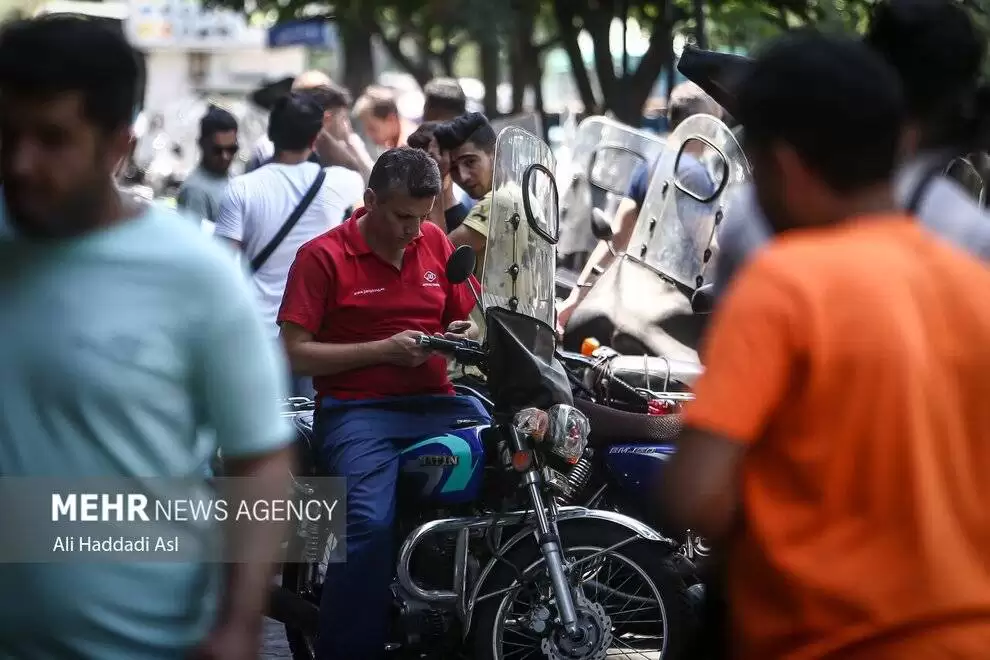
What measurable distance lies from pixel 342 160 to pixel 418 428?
4.35m

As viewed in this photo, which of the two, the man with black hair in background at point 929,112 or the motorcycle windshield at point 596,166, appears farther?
the motorcycle windshield at point 596,166

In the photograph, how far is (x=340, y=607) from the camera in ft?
17.2

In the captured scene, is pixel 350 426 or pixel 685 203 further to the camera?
pixel 685 203

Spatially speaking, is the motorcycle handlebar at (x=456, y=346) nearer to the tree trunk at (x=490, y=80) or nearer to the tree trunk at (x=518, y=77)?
the tree trunk at (x=490, y=80)

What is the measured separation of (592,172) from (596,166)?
0.06 metres

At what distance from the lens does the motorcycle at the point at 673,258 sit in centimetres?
718

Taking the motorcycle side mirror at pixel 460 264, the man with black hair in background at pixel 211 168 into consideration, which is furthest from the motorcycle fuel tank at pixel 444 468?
the man with black hair in background at pixel 211 168

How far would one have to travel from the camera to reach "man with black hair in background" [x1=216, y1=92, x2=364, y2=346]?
24.9 ft

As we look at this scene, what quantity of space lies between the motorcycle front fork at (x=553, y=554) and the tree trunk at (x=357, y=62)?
17.4 metres

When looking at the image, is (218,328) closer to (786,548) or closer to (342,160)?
(786,548)

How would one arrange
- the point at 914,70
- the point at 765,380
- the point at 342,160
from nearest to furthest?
the point at 765,380, the point at 914,70, the point at 342,160

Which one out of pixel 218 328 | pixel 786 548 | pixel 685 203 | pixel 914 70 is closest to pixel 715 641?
pixel 786 548

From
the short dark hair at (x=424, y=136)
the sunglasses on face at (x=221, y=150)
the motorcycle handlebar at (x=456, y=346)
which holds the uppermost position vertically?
the short dark hair at (x=424, y=136)

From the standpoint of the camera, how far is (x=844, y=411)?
7.55 feet
